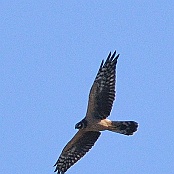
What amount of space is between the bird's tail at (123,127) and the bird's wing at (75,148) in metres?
0.98

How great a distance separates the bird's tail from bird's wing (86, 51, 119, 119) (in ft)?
1.24

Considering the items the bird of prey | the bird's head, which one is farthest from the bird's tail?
the bird's head

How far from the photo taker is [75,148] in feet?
82.8

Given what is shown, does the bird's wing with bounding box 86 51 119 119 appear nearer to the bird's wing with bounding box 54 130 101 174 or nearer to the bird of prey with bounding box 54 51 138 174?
the bird of prey with bounding box 54 51 138 174

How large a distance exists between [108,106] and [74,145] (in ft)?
6.96

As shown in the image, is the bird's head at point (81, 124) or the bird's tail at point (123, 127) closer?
the bird's tail at point (123, 127)

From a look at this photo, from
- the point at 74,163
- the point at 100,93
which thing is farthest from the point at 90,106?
the point at 74,163

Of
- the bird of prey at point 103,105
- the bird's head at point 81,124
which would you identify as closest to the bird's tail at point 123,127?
the bird of prey at point 103,105

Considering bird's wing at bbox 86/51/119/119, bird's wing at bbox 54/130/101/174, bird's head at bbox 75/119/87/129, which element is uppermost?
bird's wing at bbox 86/51/119/119

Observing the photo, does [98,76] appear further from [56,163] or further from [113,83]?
[56,163]

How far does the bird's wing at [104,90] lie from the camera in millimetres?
23719

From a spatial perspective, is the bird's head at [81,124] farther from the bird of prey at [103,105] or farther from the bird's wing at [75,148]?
the bird's wing at [75,148]

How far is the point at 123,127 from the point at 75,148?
2168 mm

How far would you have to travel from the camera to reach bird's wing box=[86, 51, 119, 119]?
2372cm
